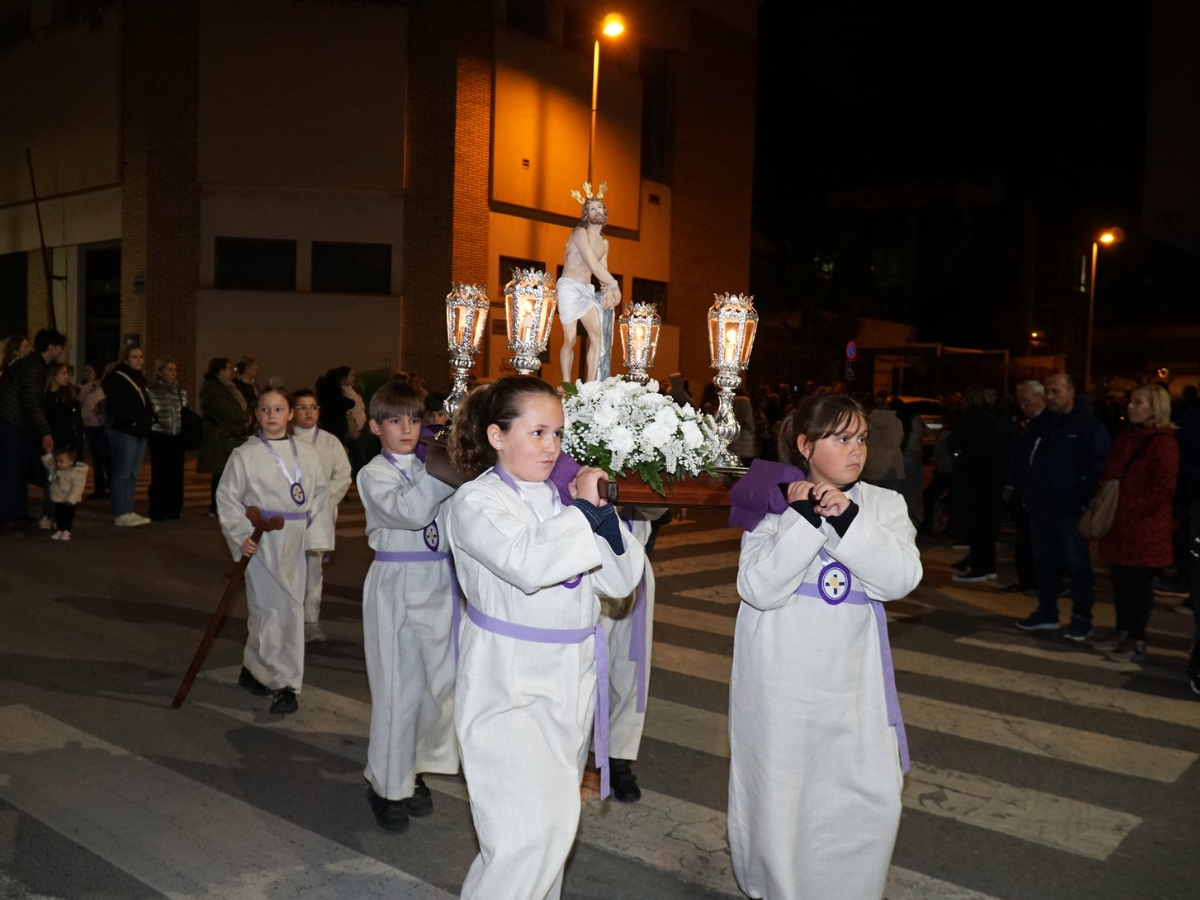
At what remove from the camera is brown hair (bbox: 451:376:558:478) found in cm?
338

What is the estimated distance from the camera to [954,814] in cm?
495

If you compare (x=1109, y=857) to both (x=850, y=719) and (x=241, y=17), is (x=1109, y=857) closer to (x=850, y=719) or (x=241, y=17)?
(x=850, y=719)

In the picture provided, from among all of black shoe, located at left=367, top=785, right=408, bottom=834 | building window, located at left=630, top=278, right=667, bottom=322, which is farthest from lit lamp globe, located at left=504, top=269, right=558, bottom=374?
building window, located at left=630, top=278, right=667, bottom=322

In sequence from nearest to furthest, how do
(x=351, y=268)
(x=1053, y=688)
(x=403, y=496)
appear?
(x=403, y=496) < (x=1053, y=688) < (x=351, y=268)

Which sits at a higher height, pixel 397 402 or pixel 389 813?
pixel 397 402

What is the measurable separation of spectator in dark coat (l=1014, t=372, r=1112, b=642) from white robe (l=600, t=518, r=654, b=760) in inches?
184

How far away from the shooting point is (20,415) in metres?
11.7

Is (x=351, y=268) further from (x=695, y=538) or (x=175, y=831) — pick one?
(x=175, y=831)

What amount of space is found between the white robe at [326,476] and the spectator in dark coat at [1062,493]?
534 cm

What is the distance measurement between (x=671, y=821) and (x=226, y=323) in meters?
20.0

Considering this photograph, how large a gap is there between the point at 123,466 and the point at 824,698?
453 inches

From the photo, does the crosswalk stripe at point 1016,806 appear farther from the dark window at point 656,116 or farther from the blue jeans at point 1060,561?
the dark window at point 656,116

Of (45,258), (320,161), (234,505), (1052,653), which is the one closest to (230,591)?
(234,505)

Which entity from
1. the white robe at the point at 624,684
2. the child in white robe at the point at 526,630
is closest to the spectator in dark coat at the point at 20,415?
the white robe at the point at 624,684
